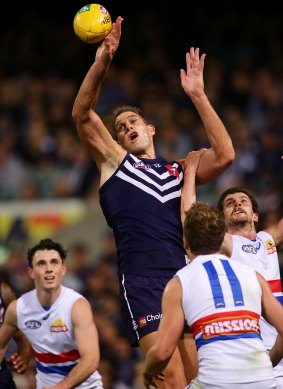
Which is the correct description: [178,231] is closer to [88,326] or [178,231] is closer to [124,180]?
[124,180]

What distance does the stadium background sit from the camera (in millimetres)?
14359

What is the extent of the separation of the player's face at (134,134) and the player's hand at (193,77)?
0.44 metres

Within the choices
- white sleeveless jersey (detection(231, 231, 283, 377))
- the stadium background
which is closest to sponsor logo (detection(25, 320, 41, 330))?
white sleeveless jersey (detection(231, 231, 283, 377))

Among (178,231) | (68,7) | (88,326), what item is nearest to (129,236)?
(178,231)

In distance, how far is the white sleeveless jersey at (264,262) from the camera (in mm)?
7766

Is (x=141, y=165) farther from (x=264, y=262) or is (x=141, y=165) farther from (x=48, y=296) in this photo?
(x=48, y=296)

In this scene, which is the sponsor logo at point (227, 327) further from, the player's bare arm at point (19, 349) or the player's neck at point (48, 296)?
the player's bare arm at point (19, 349)

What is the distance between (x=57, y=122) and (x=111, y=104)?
94 centimetres

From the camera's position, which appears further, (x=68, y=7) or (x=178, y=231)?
(x=68, y=7)

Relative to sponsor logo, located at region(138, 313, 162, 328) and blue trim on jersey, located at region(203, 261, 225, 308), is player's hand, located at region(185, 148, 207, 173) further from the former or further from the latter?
blue trim on jersey, located at region(203, 261, 225, 308)

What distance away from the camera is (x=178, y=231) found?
7.42m

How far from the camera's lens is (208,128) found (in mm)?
7414

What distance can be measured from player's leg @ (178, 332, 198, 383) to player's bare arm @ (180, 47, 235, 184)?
45.7 inches

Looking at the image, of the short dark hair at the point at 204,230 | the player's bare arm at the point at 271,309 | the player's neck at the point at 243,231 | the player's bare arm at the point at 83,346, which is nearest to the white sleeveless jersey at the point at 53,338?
the player's bare arm at the point at 83,346
